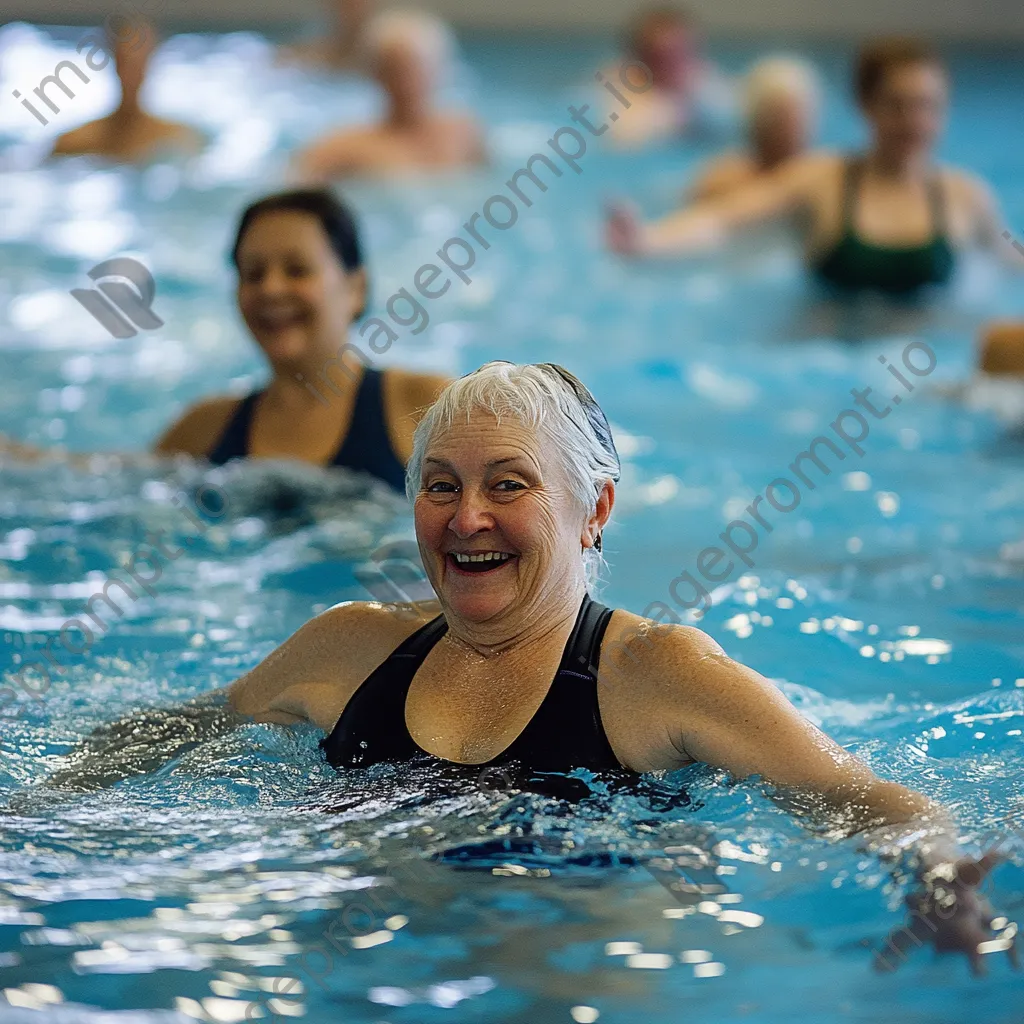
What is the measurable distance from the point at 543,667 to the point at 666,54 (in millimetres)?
9033

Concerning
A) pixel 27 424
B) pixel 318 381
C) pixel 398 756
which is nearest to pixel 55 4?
pixel 27 424

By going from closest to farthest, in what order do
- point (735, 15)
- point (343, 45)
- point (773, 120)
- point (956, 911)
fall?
point (956, 911)
point (773, 120)
point (343, 45)
point (735, 15)

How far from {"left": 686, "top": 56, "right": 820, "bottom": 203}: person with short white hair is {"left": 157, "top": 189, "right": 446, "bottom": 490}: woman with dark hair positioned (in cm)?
369

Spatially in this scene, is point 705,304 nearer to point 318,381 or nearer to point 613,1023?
point 318,381

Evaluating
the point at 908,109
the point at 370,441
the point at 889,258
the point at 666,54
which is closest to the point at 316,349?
the point at 370,441

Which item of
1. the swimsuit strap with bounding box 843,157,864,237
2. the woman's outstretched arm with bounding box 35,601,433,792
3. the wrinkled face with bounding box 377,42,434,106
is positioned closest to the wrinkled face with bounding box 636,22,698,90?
the wrinkled face with bounding box 377,42,434,106

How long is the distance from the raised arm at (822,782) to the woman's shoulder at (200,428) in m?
2.57

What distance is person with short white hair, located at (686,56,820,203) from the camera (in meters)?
7.79

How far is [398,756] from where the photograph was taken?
2.80 meters

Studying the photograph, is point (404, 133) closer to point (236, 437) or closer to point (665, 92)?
point (665, 92)

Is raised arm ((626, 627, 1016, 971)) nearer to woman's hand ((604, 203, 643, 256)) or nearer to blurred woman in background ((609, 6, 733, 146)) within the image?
woman's hand ((604, 203, 643, 256))

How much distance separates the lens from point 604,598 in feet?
14.2

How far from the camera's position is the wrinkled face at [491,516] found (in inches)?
106

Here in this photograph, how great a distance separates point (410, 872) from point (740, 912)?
22.8 inches
